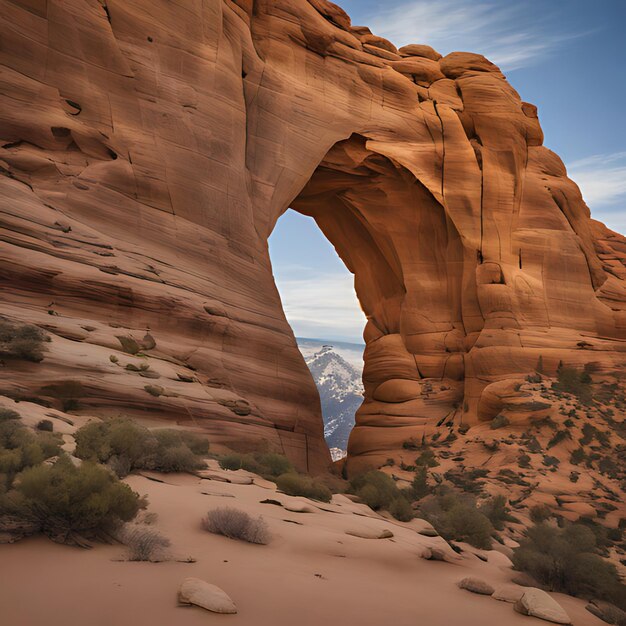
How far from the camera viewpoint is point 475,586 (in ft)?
19.1

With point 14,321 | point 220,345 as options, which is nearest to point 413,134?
point 220,345

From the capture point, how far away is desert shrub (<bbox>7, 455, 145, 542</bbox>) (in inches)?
170

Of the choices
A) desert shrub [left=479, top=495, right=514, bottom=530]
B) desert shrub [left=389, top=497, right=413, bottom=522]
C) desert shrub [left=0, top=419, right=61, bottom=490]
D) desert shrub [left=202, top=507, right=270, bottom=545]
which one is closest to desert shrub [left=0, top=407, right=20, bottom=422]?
desert shrub [left=0, top=419, right=61, bottom=490]

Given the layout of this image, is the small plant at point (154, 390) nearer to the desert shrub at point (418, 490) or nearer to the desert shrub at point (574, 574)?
the desert shrub at point (418, 490)

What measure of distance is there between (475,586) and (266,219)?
1501 cm

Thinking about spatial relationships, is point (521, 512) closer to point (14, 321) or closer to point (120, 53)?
point (14, 321)

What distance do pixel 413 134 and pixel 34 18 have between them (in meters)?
15.6

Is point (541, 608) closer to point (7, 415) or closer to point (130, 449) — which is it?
point (130, 449)

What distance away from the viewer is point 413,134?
25.3 meters

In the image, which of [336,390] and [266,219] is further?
[336,390]

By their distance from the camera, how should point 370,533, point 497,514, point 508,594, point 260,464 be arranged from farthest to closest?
point 497,514 < point 260,464 < point 370,533 < point 508,594

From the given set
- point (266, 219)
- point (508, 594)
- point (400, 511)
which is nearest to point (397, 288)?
point (266, 219)

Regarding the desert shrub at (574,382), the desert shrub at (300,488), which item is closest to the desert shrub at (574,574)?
the desert shrub at (300,488)

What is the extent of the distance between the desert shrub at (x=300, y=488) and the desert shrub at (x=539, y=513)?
25.9ft
